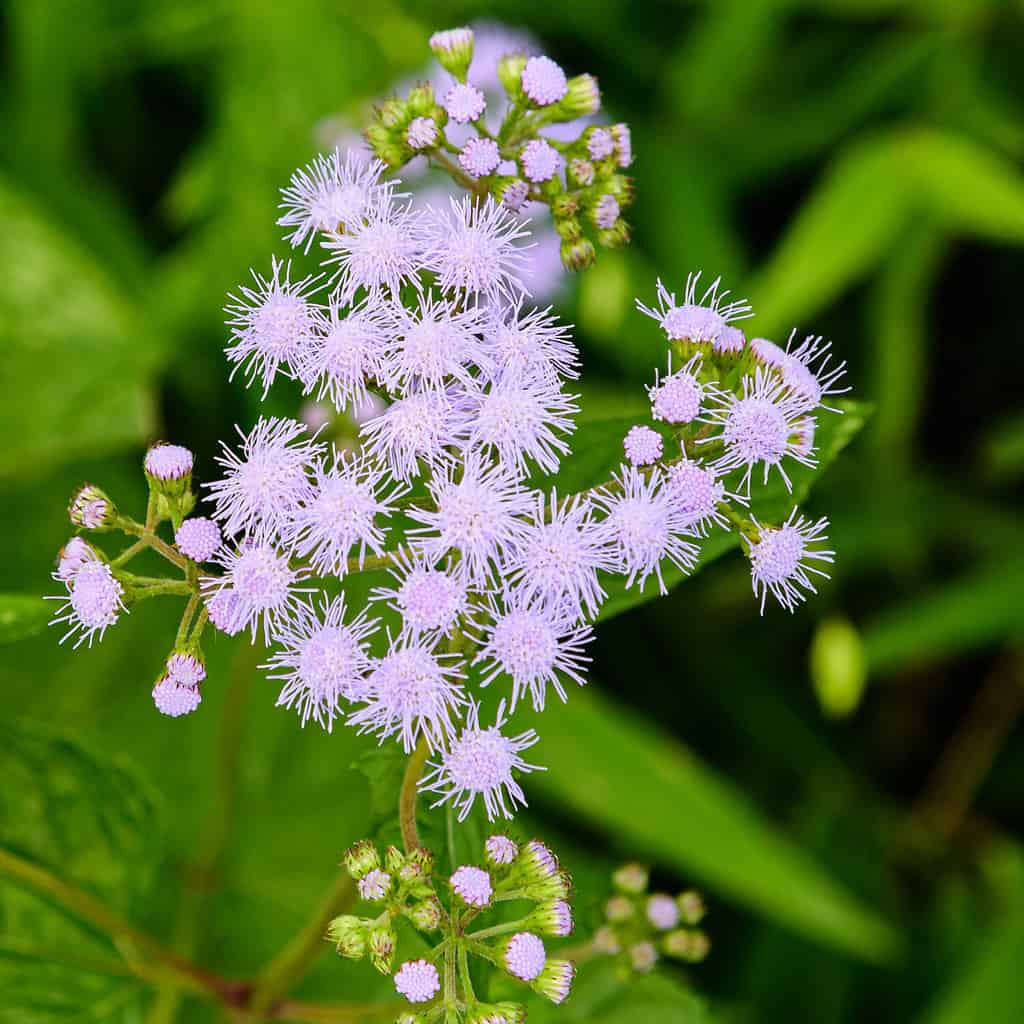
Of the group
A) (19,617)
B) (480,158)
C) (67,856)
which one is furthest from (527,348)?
(67,856)

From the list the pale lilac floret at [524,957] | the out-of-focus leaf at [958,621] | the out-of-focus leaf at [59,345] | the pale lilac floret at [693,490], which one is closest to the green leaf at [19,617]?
the pale lilac floret at [524,957]

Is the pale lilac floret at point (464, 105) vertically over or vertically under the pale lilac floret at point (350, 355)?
over

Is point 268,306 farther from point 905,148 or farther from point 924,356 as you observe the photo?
point 924,356

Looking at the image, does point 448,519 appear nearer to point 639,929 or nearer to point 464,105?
point 464,105

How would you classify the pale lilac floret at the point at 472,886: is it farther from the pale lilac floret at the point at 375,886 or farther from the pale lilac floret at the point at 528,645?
the pale lilac floret at the point at 528,645

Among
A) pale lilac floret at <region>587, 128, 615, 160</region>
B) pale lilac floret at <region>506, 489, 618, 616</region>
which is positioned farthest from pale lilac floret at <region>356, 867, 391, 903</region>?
pale lilac floret at <region>587, 128, 615, 160</region>

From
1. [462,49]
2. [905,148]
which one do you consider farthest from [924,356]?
[462,49]
